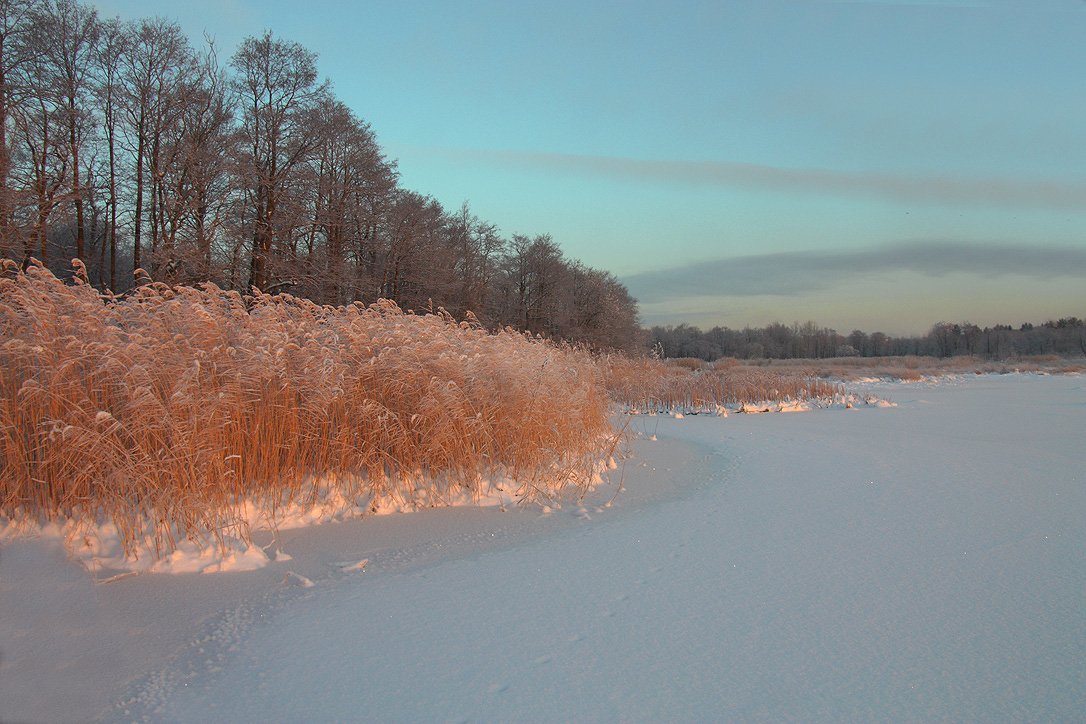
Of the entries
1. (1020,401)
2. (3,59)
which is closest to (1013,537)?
(1020,401)

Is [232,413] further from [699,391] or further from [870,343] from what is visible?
[870,343]

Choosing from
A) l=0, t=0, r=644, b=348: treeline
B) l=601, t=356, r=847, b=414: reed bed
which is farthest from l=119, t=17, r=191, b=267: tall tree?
l=601, t=356, r=847, b=414: reed bed

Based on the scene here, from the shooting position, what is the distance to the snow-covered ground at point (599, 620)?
220cm

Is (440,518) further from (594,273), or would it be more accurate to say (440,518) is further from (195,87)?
(594,273)

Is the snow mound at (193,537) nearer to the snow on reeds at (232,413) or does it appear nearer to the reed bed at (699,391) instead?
the snow on reeds at (232,413)

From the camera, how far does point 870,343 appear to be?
81438 mm

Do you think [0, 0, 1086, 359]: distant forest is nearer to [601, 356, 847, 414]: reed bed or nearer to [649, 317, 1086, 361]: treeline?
[601, 356, 847, 414]: reed bed

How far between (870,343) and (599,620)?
290 feet

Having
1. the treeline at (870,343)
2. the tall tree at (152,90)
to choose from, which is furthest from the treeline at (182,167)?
the treeline at (870,343)

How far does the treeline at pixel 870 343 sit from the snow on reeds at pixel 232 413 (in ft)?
162

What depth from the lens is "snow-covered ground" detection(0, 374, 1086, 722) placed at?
220cm

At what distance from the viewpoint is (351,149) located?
22.9 metres

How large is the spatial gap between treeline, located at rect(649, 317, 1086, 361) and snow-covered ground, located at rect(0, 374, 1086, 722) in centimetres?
5040

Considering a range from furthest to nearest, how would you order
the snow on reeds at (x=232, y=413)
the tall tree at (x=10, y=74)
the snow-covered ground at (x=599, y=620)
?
the tall tree at (x=10, y=74)
the snow on reeds at (x=232, y=413)
the snow-covered ground at (x=599, y=620)
